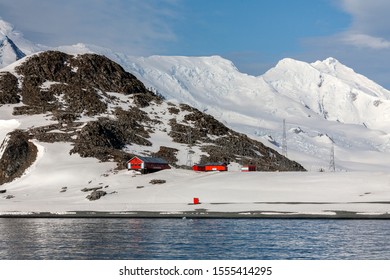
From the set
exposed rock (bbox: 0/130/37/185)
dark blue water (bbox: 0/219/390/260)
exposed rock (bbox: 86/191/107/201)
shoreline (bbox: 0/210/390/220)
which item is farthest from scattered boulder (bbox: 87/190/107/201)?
exposed rock (bbox: 0/130/37/185)

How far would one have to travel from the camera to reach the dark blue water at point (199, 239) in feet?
182

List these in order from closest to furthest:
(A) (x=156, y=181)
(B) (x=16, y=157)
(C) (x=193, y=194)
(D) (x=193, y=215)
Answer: (D) (x=193, y=215)
(C) (x=193, y=194)
(A) (x=156, y=181)
(B) (x=16, y=157)

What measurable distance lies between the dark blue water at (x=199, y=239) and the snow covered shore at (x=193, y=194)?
12.2 metres

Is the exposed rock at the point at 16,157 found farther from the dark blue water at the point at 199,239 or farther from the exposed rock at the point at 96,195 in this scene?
the dark blue water at the point at 199,239

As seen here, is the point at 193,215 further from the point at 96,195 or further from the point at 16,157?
the point at 16,157

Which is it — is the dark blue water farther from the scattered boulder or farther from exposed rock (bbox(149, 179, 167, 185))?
exposed rock (bbox(149, 179, 167, 185))

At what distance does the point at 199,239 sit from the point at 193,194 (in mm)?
53443

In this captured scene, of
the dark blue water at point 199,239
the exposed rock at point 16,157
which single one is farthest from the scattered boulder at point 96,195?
the exposed rock at point 16,157

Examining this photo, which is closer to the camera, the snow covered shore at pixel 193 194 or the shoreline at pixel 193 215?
the shoreline at pixel 193 215

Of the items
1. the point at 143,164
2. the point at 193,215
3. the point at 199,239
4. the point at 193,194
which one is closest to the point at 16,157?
the point at 143,164

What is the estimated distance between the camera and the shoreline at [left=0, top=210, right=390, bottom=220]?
9112cm

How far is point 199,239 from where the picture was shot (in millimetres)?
65875

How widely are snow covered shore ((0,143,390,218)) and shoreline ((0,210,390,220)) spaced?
16 cm
